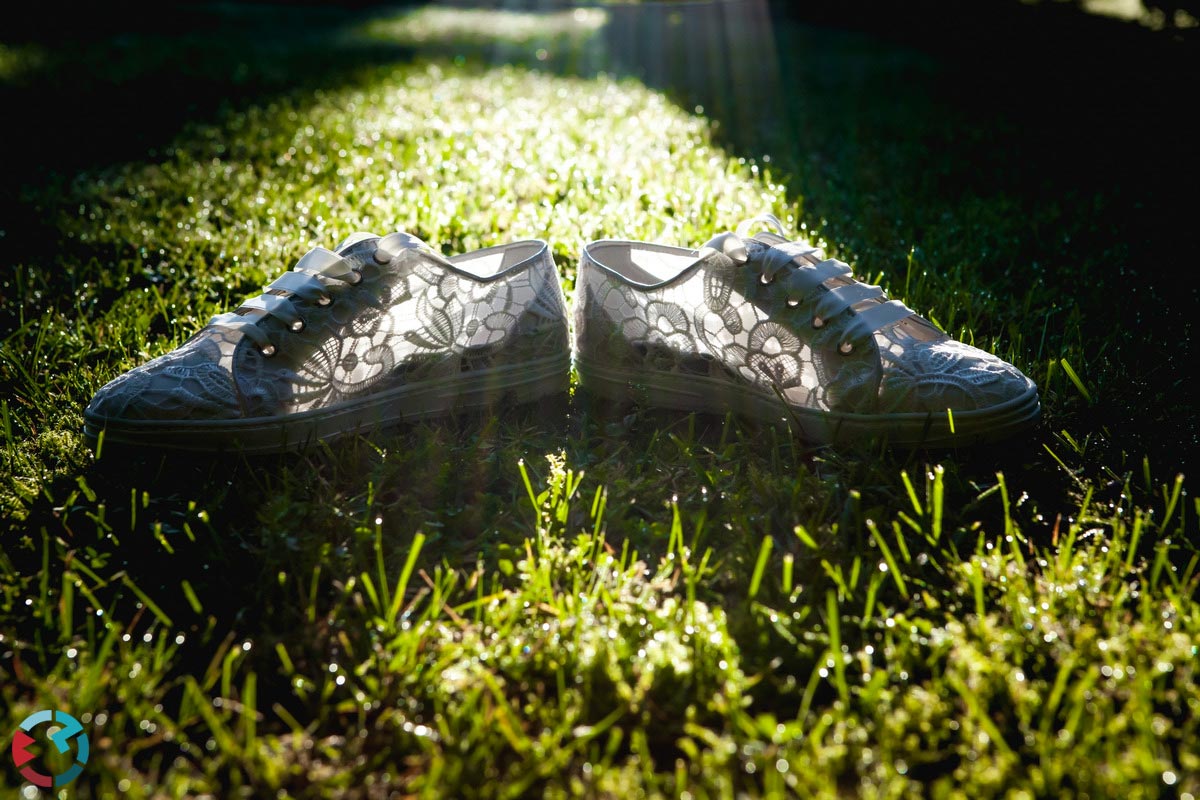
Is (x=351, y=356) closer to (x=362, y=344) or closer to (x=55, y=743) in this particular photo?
(x=362, y=344)

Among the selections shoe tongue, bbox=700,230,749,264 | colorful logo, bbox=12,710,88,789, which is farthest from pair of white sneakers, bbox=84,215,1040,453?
colorful logo, bbox=12,710,88,789

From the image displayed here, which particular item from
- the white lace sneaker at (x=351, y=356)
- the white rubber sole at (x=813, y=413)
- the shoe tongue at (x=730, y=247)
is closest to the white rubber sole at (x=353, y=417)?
the white lace sneaker at (x=351, y=356)

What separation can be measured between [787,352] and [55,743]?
166 centimetres

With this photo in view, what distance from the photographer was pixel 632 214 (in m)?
3.71

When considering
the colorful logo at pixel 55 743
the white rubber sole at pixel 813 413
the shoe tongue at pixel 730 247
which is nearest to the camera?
the colorful logo at pixel 55 743

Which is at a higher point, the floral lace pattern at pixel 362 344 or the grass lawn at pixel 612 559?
the floral lace pattern at pixel 362 344

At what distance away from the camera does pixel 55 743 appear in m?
1.30

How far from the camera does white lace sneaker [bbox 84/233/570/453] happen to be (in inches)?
79.4

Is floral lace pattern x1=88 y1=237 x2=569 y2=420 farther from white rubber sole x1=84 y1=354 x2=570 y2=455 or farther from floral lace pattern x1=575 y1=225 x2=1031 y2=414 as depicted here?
floral lace pattern x1=575 y1=225 x2=1031 y2=414

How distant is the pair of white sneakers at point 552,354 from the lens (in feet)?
6.62

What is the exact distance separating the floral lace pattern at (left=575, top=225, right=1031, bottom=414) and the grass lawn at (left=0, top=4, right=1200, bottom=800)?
15cm

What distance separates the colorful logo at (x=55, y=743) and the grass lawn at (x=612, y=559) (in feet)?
0.06

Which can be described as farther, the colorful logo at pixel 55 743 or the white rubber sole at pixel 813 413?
the white rubber sole at pixel 813 413

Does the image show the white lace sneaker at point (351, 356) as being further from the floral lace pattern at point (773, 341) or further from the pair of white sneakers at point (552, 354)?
the floral lace pattern at point (773, 341)
